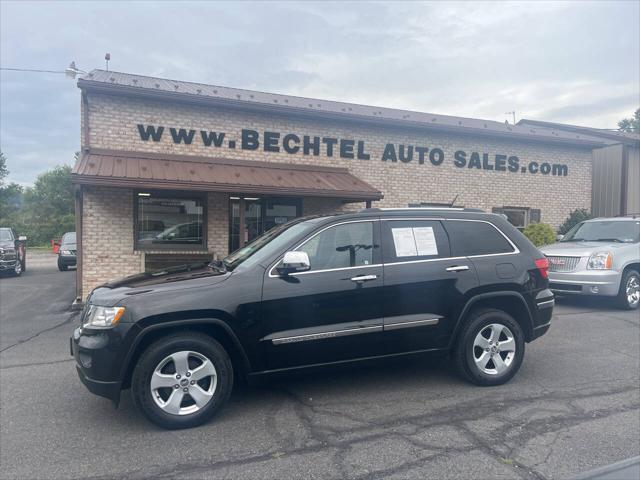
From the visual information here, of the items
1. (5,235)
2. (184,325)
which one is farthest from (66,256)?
(184,325)

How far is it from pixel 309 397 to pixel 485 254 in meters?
2.30

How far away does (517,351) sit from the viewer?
495cm

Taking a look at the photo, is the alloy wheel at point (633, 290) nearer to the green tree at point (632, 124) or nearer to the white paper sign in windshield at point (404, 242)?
the white paper sign in windshield at point (404, 242)

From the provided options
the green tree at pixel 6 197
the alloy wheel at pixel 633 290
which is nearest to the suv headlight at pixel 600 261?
the alloy wheel at pixel 633 290

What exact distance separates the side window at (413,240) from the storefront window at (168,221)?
728 cm

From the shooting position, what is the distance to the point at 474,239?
5020 mm

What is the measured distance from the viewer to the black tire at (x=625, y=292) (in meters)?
8.81

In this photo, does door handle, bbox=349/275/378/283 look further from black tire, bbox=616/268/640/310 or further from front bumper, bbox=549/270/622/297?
black tire, bbox=616/268/640/310

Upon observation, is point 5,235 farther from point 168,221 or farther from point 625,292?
point 625,292

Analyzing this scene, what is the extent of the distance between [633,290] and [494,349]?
581 centimetres

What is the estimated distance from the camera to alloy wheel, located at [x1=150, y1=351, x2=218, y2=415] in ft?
12.8

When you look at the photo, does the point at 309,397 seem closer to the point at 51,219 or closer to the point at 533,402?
the point at 533,402

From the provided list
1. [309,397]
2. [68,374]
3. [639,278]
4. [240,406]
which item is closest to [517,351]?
[309,397]

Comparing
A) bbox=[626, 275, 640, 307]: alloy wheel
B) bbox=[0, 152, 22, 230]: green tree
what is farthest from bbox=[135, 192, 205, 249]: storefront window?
bbox=[0, 152, 22, 230]: green tree
